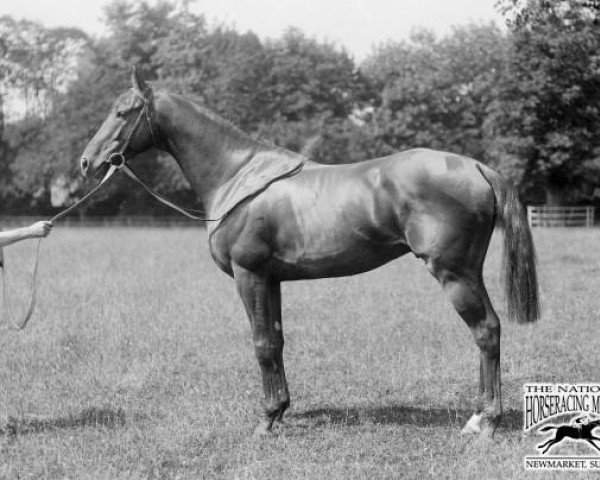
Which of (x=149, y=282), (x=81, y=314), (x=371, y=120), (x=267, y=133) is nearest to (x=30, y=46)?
(x=267, y=133)

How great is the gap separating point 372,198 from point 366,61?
4809 cm

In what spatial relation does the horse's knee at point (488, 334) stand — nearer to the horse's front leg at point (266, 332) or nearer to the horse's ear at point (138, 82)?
the horse's front leg at point (266, 332)

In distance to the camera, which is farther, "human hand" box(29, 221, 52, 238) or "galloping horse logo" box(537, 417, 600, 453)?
"human hand" box(29, 221, 52, 238)

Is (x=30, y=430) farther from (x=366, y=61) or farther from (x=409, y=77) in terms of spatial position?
(x=366, y=61)

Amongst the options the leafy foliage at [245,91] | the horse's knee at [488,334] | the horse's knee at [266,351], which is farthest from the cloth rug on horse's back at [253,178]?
the leafy foliage at [245,91]

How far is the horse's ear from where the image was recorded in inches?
214

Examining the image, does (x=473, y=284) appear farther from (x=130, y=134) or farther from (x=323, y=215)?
(x=130, y=134)

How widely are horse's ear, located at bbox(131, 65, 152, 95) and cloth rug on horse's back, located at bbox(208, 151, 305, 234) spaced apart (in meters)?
0.98

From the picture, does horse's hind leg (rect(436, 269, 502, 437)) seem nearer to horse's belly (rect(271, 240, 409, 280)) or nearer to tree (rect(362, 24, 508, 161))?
horse's belly (rect(271, 240, 409, 280))

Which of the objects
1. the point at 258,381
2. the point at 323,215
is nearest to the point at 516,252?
the point at 323,215

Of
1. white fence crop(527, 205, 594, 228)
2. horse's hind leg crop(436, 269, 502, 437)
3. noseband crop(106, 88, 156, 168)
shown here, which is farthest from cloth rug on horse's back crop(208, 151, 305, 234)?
white fence crop(527, 205, 594, 228)

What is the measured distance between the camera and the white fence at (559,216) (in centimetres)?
3675

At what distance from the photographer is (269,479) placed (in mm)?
4387

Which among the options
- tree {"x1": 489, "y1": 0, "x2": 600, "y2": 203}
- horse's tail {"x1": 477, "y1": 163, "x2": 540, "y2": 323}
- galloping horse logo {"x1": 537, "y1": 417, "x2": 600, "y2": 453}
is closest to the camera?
galloping horse logo {"x1": 537, "y1": 417, "x2": 600, "y2": 453}
